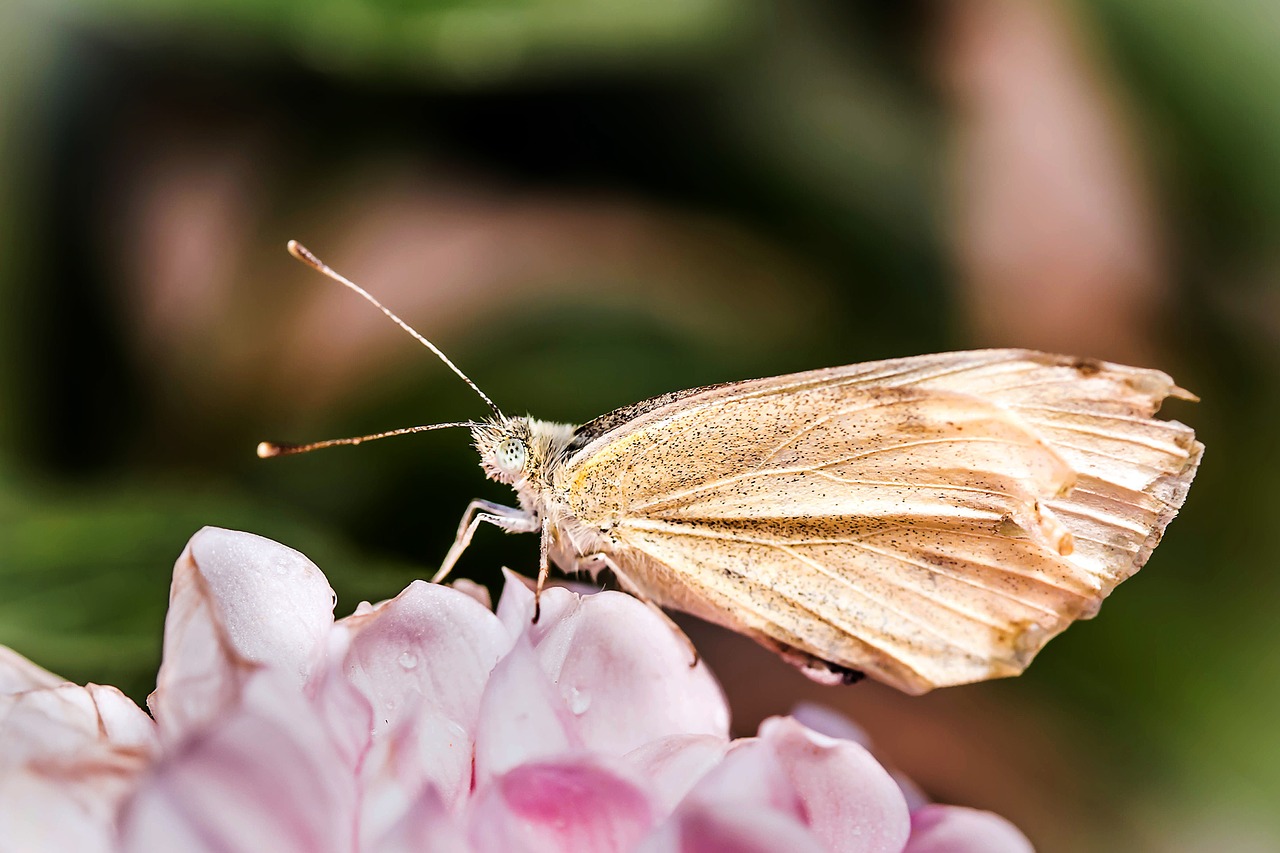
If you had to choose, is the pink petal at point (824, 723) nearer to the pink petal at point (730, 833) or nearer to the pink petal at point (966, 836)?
the pink petal at point (966, 836)

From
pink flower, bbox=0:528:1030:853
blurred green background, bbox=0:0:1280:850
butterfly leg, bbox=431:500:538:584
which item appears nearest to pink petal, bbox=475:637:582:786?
pink flower, bbox=0:528:1030:853

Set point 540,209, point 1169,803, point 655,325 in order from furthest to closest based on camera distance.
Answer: point 540,209, point 655,325, point 1169,803

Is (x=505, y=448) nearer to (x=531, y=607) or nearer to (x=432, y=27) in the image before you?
(x=531, y=607)

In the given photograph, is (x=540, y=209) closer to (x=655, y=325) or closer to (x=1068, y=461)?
(x=655, y=325)

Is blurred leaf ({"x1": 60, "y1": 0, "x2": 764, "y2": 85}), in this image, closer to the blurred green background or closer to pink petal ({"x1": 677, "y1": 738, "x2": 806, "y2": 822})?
the blurred green background

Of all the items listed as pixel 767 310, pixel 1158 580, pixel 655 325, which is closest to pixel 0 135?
pixel 655 325

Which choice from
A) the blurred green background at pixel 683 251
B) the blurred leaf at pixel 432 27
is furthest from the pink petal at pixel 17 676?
the blurred leaf at pixel 432 27

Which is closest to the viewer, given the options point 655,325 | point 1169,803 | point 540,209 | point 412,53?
point 412,53
